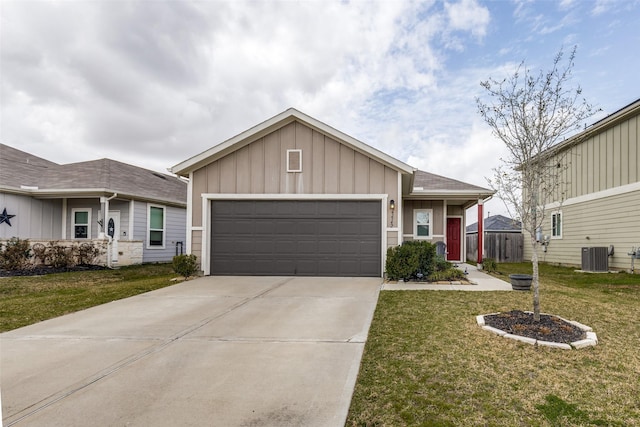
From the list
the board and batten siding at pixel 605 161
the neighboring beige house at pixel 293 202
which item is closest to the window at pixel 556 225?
the board and batten siding at pixel 605 161

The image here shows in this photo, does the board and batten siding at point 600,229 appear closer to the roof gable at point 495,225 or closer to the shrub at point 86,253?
the roof gable at point 495,225

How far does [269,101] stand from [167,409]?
662 inches

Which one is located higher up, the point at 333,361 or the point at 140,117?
the point at 140,117

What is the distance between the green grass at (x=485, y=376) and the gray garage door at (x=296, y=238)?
14.9 ft

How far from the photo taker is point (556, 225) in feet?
57.4

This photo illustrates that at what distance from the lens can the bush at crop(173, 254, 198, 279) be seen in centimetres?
1030

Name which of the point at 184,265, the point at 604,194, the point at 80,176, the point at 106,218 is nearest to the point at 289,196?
the point at 184,265

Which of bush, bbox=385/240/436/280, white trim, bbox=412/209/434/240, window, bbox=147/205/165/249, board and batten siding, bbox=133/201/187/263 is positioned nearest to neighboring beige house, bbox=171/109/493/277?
bush, bbox=385/240/436/280

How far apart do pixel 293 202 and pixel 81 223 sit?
10.0 meters

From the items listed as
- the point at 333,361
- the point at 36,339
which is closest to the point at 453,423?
the point at 333,361

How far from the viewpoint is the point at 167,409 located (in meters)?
2.93

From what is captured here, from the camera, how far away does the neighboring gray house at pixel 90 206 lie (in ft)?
45.3

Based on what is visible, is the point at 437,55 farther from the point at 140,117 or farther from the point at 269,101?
the point at 140,117

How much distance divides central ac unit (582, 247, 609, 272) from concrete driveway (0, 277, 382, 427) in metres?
11.0
